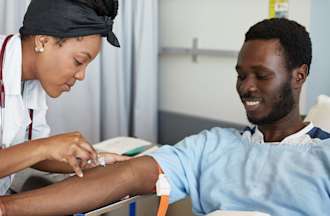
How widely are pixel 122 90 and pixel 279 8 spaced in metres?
0.92

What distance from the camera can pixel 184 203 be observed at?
1.67 meters

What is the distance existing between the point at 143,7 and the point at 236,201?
4.78 ft

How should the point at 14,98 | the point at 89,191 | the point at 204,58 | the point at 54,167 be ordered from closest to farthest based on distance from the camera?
the point at 89,191
the point at 14,98
the point at 54,167
the point at 204,58

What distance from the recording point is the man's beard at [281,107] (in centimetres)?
133

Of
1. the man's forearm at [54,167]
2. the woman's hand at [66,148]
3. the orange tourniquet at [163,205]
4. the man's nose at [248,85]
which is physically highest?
the man's nose at [248,85]

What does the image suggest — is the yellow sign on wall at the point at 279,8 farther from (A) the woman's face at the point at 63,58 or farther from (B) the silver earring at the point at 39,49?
(B) the silver earring at the point at 39,49

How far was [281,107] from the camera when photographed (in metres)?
1.33

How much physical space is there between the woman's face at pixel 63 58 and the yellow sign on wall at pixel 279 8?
1.10 m

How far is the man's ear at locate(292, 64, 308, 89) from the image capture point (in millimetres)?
1348

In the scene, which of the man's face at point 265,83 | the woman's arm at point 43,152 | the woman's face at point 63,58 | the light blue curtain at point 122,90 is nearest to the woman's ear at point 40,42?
the woman's face at point 63,58

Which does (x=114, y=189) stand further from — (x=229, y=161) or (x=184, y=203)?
(x=184, y=203)

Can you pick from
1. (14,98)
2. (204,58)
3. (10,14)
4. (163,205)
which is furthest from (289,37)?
(10,14)

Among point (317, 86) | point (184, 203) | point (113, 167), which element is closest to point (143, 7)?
point (317, 86)

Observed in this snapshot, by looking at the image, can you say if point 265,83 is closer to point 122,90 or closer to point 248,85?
point 248,85
